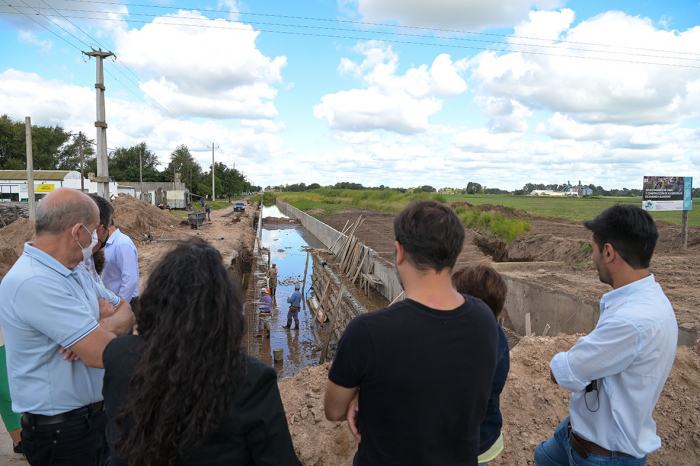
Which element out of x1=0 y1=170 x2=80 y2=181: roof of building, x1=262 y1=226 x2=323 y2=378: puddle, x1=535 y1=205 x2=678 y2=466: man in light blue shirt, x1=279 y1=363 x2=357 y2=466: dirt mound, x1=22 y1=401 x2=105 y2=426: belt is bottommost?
x1=262 y1=226 x2=323 y2=378: puddle

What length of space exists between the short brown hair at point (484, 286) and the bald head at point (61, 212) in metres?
2.07

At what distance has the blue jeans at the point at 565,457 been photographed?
2.03m

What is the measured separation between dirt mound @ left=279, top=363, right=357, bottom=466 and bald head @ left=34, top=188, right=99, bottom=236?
9.15ft

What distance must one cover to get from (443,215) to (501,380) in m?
1.00

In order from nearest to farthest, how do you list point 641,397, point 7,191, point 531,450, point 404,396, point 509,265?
point 404,396
point 641,397
point 531,450
point 509,265
point 7,191

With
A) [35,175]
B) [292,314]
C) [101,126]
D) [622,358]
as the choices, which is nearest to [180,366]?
[622,358]

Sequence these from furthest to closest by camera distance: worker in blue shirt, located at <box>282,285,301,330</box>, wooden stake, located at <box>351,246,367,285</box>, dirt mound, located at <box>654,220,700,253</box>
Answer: wooden stake, located at <box>351,246,367,285</box> → dirt mound, located at <box>654,220,700,253</box> → worker in blue shirt, located at <box>282,285,301,330</box>

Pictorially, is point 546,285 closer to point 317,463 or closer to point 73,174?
point 317,463

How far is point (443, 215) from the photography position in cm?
167

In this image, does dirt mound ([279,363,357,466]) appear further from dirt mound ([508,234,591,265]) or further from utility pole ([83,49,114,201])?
utility pole ([83,49,114,201])

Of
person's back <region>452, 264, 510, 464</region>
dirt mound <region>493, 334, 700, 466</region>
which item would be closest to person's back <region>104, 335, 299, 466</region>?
person's back <region>452, 264, 510, 464</region>

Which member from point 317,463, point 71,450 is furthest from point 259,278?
point 71,450

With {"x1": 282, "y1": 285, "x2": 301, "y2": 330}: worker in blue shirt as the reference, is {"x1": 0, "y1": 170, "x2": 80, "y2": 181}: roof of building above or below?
above

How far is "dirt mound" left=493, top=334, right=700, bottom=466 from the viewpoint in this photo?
364 cm
